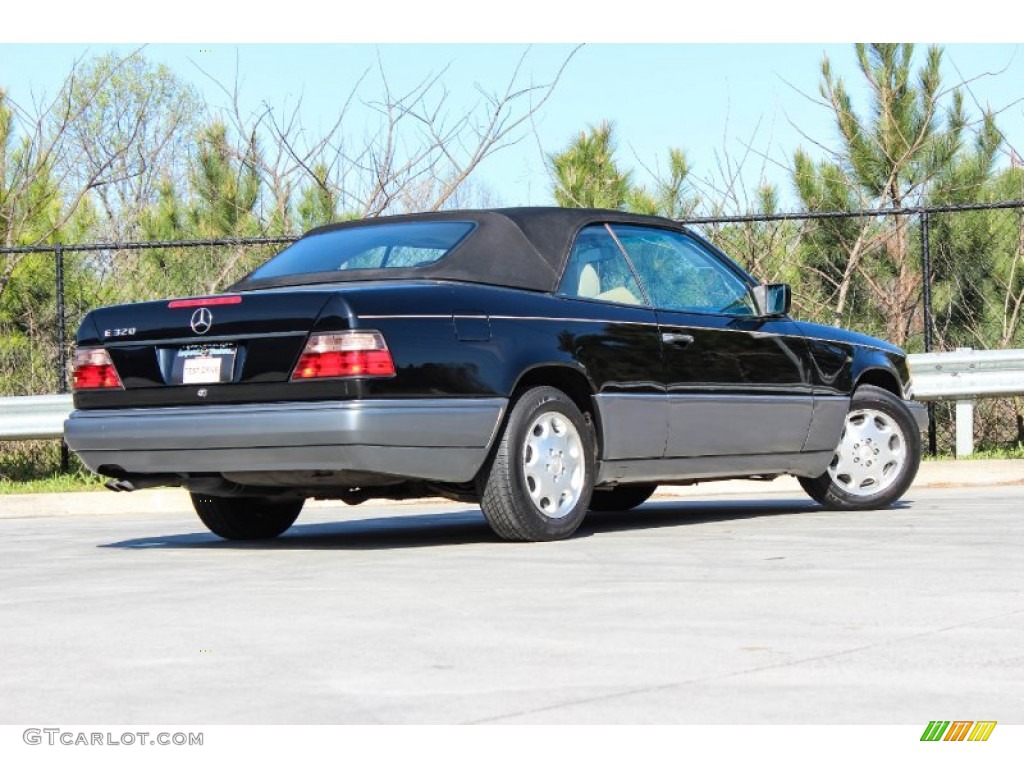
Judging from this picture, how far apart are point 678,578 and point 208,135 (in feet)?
40.6

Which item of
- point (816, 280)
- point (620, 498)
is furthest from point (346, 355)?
point (816, 280)

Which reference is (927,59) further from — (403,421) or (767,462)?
(403,421)

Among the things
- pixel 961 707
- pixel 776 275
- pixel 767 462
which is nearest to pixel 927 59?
pixel 776 275

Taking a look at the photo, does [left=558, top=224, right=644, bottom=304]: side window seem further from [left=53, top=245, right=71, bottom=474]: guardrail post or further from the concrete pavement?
[left=53, top=245, right=71, bottom=474]: guardrail post

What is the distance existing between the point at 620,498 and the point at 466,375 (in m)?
3.13

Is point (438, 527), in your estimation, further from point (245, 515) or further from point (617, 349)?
point (617, 349)

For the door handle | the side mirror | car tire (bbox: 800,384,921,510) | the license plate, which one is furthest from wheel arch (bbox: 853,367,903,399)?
the license plate

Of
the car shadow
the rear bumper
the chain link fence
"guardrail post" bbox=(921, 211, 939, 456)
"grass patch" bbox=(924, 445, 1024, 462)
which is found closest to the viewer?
the rear bumper

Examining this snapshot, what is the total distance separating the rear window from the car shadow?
136cm

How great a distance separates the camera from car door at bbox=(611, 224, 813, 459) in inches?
345

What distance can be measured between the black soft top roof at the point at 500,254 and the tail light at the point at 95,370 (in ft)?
2.77

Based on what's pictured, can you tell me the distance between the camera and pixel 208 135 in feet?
58.8
